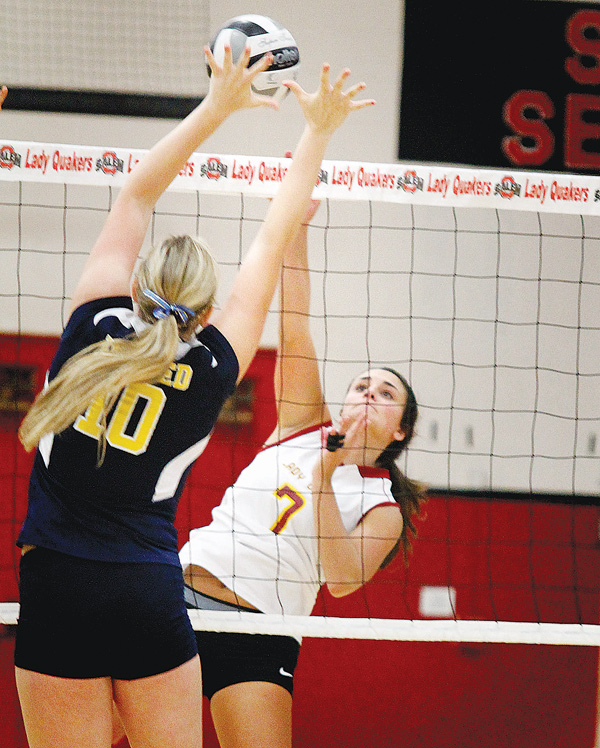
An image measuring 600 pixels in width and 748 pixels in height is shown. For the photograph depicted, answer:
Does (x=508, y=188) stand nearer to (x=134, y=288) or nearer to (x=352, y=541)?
(x=352, y=541)

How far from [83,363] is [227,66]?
0.82m

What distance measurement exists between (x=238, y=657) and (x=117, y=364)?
1523mm

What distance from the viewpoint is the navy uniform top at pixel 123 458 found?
1.61 m

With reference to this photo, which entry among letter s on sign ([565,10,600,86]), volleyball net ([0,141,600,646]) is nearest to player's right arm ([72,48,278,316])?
volleyball net ([0,141,600,646])

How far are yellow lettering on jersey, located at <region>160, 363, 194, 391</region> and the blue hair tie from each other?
0.31 ft

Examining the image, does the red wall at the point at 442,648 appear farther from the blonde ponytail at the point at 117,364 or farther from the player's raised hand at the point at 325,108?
the blonde ponytail at the point at 117,364

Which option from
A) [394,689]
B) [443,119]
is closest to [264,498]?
[394,689]

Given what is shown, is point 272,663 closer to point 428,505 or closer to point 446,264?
point 428,505

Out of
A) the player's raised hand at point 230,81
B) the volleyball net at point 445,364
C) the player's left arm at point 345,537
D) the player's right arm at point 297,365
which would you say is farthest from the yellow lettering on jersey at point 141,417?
the volleyball net at point 445,364

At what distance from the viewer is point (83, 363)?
159cm

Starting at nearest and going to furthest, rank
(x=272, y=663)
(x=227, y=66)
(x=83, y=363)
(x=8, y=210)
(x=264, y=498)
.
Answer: (x=83, y=363) → (x=227, y=66) → (x=272, y=663) → (x=264, y=498) → (x=8, y=210)

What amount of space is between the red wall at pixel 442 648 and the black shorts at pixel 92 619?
252 centimetres

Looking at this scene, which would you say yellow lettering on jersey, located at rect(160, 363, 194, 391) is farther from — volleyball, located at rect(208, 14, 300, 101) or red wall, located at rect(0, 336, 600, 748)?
red wall, located at rect(0, 336, 600, 748)

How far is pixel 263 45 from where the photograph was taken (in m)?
2.52
